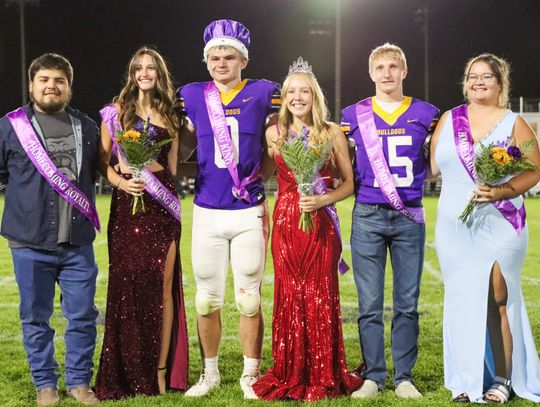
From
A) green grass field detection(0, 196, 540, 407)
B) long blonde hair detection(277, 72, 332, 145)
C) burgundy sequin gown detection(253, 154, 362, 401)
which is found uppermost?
long blonde hair detection(277, 72, 332, 145)

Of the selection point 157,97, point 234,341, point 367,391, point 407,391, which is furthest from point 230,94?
point 234,341

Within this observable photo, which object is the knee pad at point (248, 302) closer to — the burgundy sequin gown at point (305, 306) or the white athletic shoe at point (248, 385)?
the burgundy sequin gown at point (305, 306)

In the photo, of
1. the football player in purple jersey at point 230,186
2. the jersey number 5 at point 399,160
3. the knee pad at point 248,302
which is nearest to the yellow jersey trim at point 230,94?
the football player in purple jersey at point 230,186

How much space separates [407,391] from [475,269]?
0.82 meters

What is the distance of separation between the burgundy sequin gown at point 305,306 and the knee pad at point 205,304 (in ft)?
1.32

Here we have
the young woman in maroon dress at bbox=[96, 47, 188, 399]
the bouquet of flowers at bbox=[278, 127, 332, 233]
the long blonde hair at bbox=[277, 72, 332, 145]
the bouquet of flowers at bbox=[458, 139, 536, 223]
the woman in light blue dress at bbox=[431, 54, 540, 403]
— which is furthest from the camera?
the young woman in maroon dress at bbox=[96, 47, 188, 399]

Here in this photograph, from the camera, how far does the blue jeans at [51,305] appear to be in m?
4.34

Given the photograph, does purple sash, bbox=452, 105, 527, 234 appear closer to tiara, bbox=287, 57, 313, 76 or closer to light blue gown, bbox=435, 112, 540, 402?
light blue gown, bbox=435, 112, 540, 402

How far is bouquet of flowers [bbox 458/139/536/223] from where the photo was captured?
13.1 feet

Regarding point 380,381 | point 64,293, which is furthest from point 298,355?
point 64,293

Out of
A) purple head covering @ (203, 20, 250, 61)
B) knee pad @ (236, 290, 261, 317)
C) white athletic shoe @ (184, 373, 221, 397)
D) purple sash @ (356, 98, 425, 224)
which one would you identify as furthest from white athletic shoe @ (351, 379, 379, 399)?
purple head covering @ (203, 20, 250, 61)

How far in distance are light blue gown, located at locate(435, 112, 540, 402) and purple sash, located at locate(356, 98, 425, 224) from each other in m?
0.19

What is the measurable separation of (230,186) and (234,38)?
883mm

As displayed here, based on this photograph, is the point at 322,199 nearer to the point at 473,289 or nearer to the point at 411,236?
the point at 411,236
